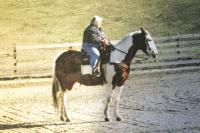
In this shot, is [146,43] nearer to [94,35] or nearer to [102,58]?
[102,58]

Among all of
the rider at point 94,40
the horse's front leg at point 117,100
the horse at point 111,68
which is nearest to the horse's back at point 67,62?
the horse at point 111,68

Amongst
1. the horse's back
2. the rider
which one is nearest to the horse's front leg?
the rider

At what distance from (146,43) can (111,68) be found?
1027 millimetres

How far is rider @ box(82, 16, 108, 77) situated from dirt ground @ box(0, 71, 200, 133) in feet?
4.76

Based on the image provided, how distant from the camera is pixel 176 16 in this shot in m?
33.7

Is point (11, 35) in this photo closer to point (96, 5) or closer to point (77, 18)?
point (77, 18)

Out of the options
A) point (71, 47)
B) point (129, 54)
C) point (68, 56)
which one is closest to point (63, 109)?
point (68, 56)

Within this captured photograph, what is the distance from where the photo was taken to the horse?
39.2 feet

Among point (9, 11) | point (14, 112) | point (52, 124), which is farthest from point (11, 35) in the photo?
point (52, 124)

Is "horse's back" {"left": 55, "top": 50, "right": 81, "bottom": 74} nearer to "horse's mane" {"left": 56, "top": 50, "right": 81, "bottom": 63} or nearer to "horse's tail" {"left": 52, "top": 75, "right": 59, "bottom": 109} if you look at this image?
"horse's mane" {"left": 56, "top": 50, "right": 81, "bottom": 63}

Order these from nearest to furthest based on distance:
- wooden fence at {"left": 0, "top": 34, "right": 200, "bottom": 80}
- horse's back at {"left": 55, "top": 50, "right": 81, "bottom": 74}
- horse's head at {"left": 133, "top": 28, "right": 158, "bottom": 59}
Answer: horse's head at {"left": 133, "top": 28, "right": 158, "bottom": 59}
horse's back at {"left": 55, "top": 50, "right": 81, "bottom": 74}
wooden fence at {"left": 0, "top": 34, "right": 200, "bottom": 80}

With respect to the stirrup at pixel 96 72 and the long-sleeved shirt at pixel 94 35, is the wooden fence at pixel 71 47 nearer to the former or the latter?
the stirrup at pixel 96 72

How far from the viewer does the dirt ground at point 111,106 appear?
11.4 meters

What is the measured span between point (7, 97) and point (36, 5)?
20893mm
